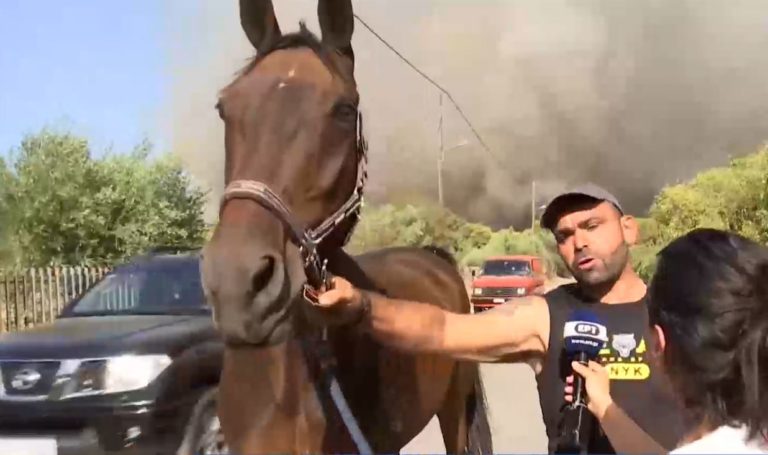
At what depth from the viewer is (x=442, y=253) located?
19.0 feet

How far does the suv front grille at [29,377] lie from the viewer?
5.36 m

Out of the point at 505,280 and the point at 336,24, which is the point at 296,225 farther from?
the point at 505,280

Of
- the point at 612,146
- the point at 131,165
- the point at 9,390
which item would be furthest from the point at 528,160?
the point at 9,390

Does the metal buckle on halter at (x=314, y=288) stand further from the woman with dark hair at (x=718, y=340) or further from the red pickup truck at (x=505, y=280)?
the red pickup truck at (x=505, y=280)

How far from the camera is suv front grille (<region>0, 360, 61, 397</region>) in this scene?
17.6 ft

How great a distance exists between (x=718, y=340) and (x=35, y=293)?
530 inches

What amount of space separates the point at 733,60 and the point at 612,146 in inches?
221

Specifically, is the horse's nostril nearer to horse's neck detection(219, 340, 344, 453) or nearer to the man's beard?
horse's neck detection(219, 340, 344, 453)

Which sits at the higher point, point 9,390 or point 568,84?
point 568,84

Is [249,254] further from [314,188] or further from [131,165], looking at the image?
[131,165]

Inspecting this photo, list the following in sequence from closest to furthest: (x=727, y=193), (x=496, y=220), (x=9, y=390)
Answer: (x=9, y=390) < (x=727, y=193) < (x=496, y=220)

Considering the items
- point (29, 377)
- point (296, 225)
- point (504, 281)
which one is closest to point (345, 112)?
point (296, 225)

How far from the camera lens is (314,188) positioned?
2.33 m

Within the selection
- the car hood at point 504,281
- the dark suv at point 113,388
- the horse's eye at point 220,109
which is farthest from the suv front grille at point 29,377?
the car hood at point 504,281
